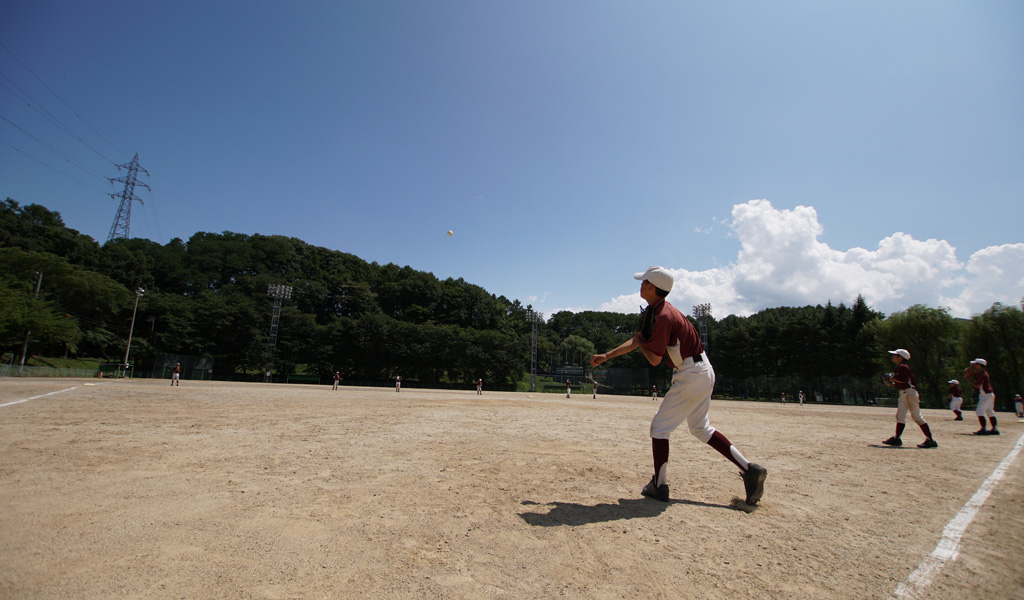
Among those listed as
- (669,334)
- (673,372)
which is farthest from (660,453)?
(669,334)

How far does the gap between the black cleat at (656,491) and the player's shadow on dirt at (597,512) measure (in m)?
0.06

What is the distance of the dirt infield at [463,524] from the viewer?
2160 mm

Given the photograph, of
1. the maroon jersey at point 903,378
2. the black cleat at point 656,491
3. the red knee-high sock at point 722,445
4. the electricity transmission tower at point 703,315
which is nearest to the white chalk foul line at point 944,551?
the red knee-high sock at point 722,445

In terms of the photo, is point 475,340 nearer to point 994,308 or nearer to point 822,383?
point 822,383

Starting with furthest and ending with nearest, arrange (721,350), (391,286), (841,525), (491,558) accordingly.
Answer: (391,286), (721,350), (841,525), (491,558)

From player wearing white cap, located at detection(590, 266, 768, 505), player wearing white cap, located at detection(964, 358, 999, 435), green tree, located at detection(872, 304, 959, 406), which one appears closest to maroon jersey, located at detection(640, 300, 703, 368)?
player wearing white cap, located at detection(590, 266, 768, 505)

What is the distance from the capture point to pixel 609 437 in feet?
26.2

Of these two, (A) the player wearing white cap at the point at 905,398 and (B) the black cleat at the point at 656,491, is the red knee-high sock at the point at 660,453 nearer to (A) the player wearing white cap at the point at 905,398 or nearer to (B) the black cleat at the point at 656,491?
(B) the black cleat at the point at 656,491

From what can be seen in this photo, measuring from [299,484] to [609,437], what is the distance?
18.7ft

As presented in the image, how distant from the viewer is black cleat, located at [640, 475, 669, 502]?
12.2ft

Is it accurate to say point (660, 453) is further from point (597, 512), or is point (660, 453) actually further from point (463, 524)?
point (463, 524)

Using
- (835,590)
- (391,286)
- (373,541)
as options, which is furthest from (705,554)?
(391,286)

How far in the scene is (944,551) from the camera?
270 centimetres

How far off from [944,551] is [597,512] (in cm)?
223
